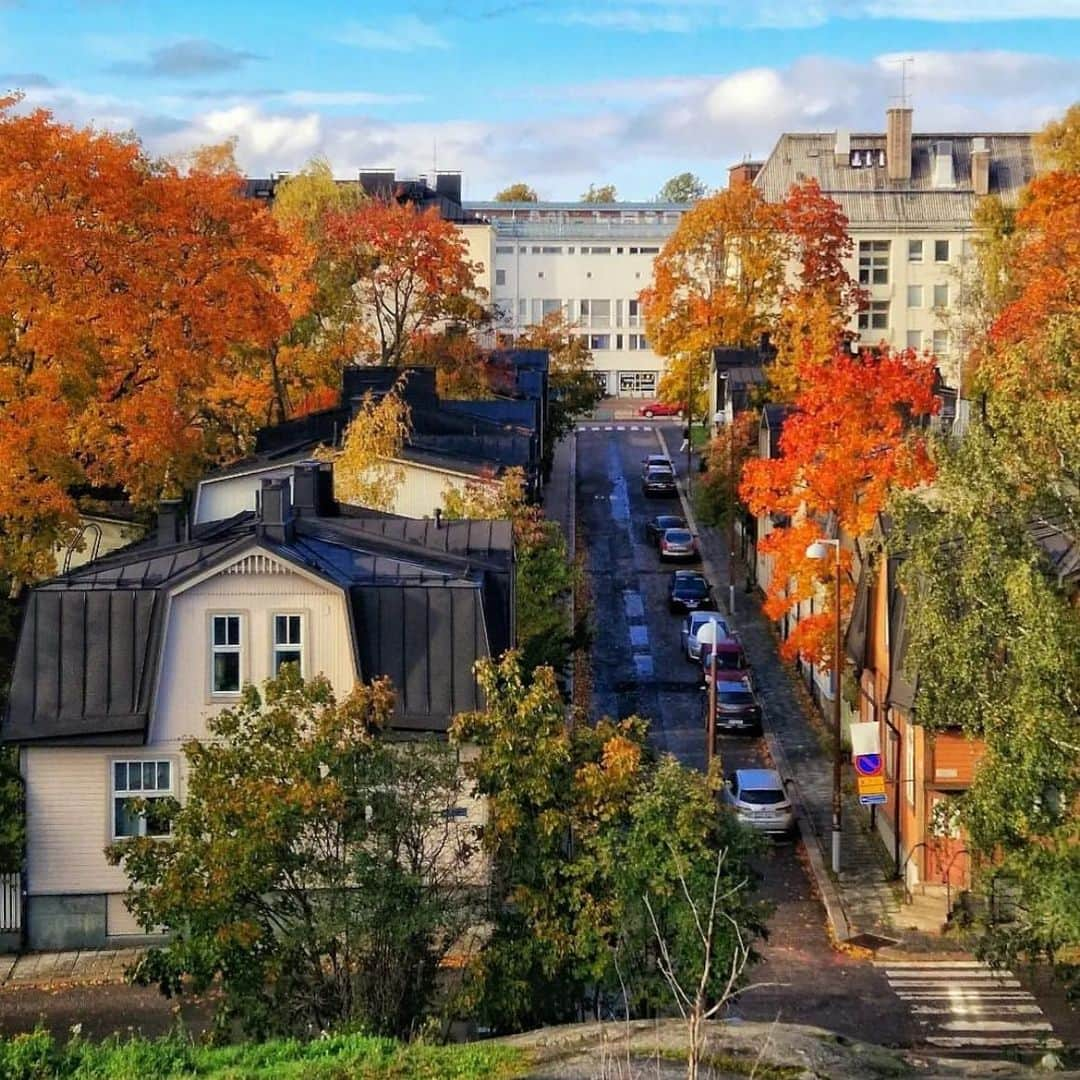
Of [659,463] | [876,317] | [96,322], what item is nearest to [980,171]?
[876,317]

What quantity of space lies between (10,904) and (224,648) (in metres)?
6.00

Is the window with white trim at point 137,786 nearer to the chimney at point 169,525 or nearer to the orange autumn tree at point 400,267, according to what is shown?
the chimney at point 169,525

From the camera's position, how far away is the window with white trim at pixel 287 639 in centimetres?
2945

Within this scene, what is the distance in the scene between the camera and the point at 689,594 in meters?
55.9

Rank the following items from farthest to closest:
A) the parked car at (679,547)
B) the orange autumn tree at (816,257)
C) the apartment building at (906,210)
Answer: the apartment building at (906,210) → the orange autumn tree at (816,257) → the parked car at (679,547)

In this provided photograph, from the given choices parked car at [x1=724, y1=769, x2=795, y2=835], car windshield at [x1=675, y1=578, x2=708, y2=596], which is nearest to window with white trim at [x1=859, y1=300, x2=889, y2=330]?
car windshield at [x1=675, y1=578, x2=708, y2=596]

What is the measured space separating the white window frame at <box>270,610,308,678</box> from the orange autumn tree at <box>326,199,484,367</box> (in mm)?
35930

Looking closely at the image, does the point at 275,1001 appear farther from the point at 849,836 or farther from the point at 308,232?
the point at 308,232

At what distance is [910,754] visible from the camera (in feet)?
108

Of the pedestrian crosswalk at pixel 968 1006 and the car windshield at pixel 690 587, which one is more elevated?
the car windshield at pixel 690 587

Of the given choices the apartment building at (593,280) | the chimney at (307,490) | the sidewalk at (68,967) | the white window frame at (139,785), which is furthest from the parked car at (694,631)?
the apartment building at (593,280)

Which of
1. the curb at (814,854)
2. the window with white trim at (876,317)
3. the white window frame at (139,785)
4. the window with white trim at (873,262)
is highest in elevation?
the window with white trim at (873,262)

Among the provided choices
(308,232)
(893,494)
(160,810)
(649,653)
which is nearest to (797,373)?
(649,653)

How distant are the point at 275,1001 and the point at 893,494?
1052 cm
